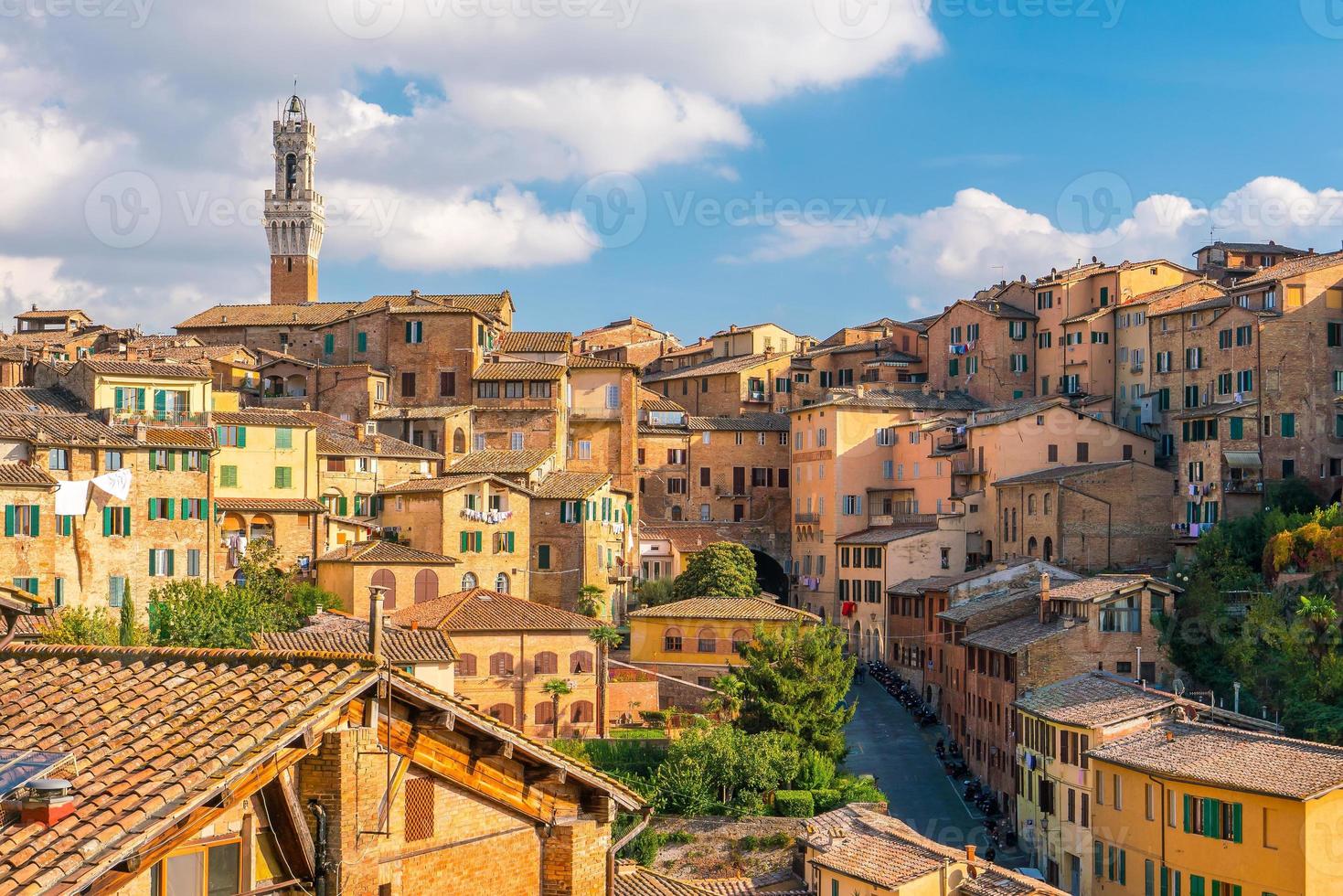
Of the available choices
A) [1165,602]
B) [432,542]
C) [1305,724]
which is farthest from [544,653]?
[1305,724]

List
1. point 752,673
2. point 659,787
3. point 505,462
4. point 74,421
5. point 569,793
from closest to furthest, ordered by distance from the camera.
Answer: point 569,793, point 659,787, point 752,673, point 74,421, point 505,462

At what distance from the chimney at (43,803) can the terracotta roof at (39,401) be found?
5492 cm

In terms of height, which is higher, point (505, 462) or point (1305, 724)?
point (505, 462)

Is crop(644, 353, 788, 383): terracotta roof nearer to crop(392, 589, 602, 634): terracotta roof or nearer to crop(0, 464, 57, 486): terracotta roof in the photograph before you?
crop(392, 589, 602, 634): terracotta roof

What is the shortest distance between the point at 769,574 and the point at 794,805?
3704 centimetres

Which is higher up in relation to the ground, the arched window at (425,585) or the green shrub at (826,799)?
the arched window at (425,585)

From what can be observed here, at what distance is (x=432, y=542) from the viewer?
212 ft

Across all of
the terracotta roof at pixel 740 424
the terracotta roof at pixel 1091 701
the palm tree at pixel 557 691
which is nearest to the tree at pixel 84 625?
the palm tree at pixel 557 691

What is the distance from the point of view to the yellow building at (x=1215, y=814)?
3738 centimetres

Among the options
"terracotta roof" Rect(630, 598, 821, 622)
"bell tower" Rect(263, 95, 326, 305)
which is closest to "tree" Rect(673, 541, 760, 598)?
"terracotta roof" Rect(630, 598, 821, 622)

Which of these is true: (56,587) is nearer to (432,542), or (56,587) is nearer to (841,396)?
(432,542)

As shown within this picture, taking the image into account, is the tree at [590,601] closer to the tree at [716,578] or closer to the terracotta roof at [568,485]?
the terracotta roof at [568,485]

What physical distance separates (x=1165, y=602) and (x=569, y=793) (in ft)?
146

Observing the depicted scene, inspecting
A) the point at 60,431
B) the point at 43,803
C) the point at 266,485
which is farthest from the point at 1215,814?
the point at 60,431
